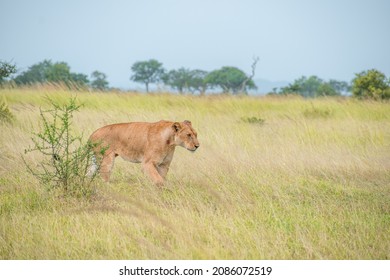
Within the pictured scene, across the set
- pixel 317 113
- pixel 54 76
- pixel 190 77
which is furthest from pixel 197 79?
pixel 317 113

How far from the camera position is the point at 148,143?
7.31 metres

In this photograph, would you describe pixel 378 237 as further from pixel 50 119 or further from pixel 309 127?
pixel 50 119

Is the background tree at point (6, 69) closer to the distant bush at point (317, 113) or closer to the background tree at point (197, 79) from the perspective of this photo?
the distant bush at point (317, 113)

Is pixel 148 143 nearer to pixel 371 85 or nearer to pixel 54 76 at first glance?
pixel 371 85

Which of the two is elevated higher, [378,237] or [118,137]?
[118,137]

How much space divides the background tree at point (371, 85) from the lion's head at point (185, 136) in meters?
16.9

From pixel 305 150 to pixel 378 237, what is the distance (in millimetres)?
4905

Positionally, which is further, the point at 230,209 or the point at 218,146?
the point at 218,146

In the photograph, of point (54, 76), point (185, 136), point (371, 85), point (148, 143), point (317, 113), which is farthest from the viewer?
point (54, 76)

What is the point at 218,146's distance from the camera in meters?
10.2

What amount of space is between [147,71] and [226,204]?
3284 inches

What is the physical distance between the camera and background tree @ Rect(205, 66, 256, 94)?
266 feet
